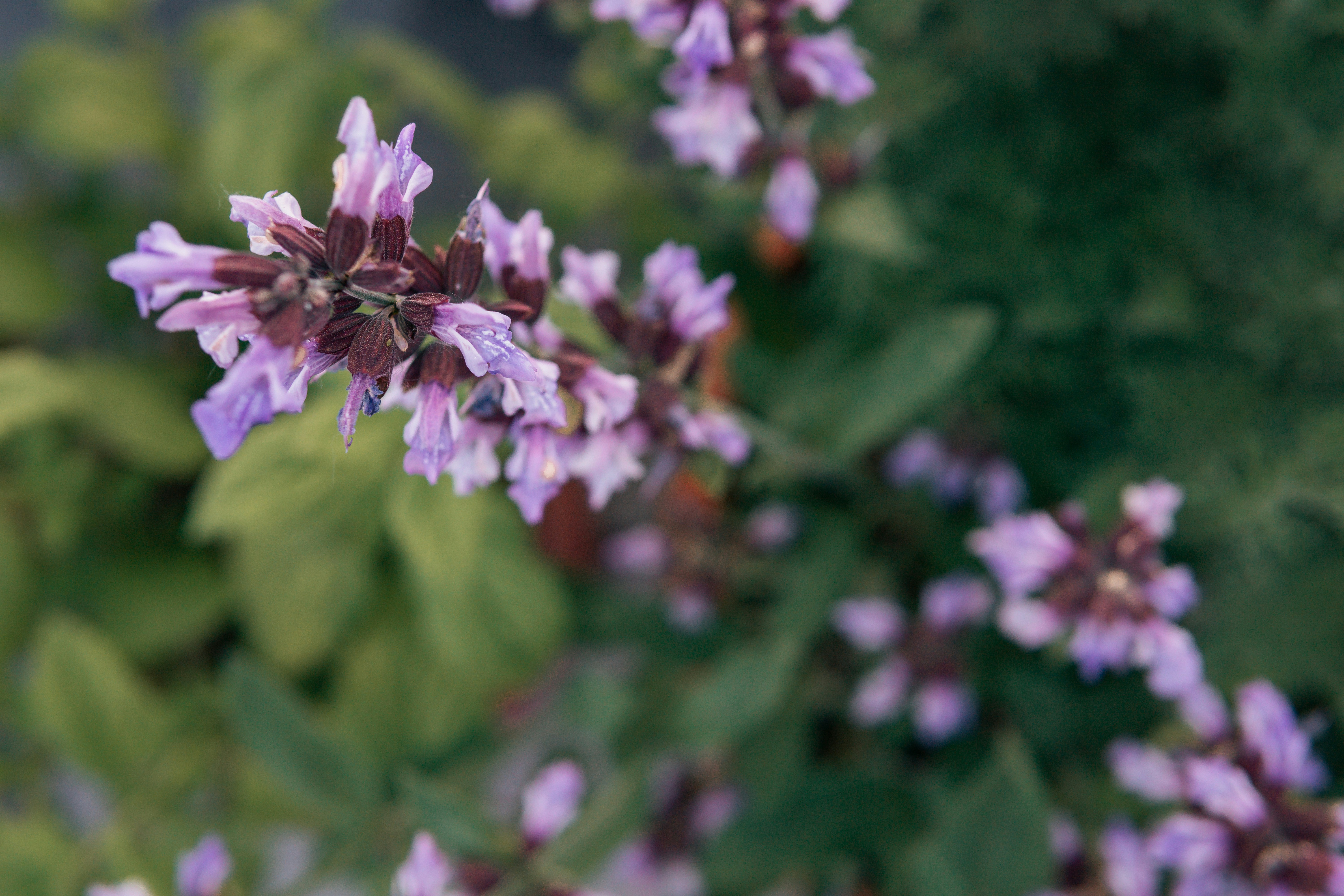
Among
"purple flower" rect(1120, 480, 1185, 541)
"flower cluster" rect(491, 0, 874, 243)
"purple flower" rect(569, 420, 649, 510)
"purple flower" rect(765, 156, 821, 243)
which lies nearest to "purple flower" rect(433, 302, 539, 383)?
"purple flower" rect(569, 420, 649, 510)

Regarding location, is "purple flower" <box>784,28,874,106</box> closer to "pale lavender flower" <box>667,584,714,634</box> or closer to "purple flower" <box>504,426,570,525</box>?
"purple flower" <box>504,426,570,525</box>

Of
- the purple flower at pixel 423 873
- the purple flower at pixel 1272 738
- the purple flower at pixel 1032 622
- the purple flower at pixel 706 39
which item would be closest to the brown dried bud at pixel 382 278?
the purple flower at pixel 706 39

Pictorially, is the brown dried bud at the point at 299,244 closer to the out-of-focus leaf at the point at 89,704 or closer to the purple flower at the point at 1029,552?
the purple flower at the point at 1029,552

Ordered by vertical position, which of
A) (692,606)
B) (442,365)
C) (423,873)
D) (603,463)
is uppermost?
(442,365)

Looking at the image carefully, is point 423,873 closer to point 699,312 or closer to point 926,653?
point 699,312

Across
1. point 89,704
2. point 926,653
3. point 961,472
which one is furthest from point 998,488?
point 89,704
